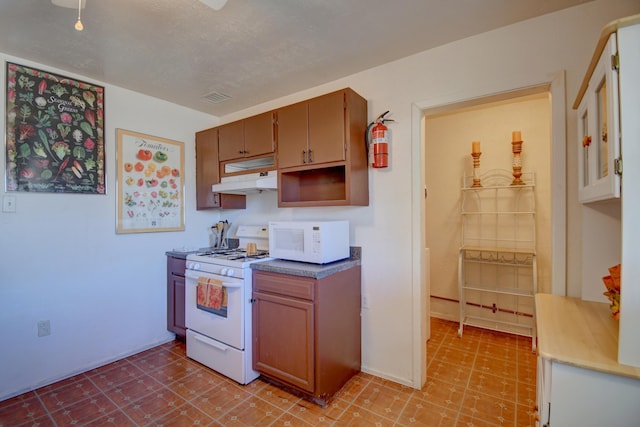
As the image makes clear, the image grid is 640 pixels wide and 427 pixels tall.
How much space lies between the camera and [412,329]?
2213 mm

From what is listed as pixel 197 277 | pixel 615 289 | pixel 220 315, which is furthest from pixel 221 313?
pixel 615 289

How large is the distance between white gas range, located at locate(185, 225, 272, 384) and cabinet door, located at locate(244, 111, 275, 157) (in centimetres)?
96

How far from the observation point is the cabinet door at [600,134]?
95cm

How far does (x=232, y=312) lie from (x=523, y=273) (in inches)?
117

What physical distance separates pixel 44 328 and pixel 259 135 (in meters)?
2.29

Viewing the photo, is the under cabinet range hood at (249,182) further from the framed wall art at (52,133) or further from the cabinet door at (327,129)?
the framed wall art at (52,133)

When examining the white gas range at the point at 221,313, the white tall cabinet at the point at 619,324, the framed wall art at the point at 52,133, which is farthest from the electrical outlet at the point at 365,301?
the framed wall art at the point at 52,133

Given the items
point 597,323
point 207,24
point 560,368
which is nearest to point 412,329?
point 597,323

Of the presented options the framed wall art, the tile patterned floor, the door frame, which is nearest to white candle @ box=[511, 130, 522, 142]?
the door frame

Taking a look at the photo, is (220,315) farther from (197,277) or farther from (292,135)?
(292,135)

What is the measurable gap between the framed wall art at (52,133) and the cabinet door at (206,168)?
88cm

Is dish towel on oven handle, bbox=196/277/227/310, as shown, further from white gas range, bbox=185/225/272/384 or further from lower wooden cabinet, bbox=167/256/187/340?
lower wooden cabinet, bbox=167/256/187/340

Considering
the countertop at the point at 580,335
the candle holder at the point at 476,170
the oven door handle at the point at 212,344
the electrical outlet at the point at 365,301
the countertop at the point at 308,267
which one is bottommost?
the oven door handle at the point at 212,344

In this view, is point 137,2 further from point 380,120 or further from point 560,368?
point 560,368
